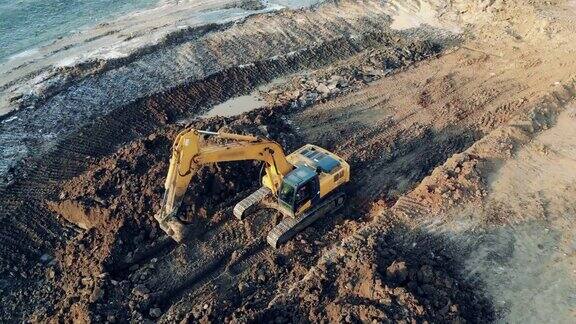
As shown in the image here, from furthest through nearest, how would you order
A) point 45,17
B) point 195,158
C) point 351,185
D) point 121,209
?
point 45,17
point 351,185
point 121,209
point 195,158

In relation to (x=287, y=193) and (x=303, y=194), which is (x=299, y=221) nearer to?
(x=303, y=194)

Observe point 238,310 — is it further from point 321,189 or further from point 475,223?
point 475,223

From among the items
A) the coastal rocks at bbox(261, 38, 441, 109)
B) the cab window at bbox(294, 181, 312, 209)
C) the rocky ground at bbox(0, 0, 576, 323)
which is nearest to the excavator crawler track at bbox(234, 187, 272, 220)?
the rocky ground at bbox(0, 0, 576, 323)

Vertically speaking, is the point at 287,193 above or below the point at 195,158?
below

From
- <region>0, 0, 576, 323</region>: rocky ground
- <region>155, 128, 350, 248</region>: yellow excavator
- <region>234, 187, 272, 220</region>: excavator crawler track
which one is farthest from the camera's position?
<region>234, 187, 272, 220</region>: excavator crawler track

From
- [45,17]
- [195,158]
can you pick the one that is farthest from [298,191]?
[45,17]

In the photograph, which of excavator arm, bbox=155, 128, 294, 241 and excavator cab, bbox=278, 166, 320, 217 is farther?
excavator cab, bbox=278, 166, 320, 217

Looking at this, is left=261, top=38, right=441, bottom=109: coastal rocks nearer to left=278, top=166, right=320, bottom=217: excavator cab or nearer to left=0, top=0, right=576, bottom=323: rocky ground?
left=0, top=0, right=576, bottom=323: rocky ground
